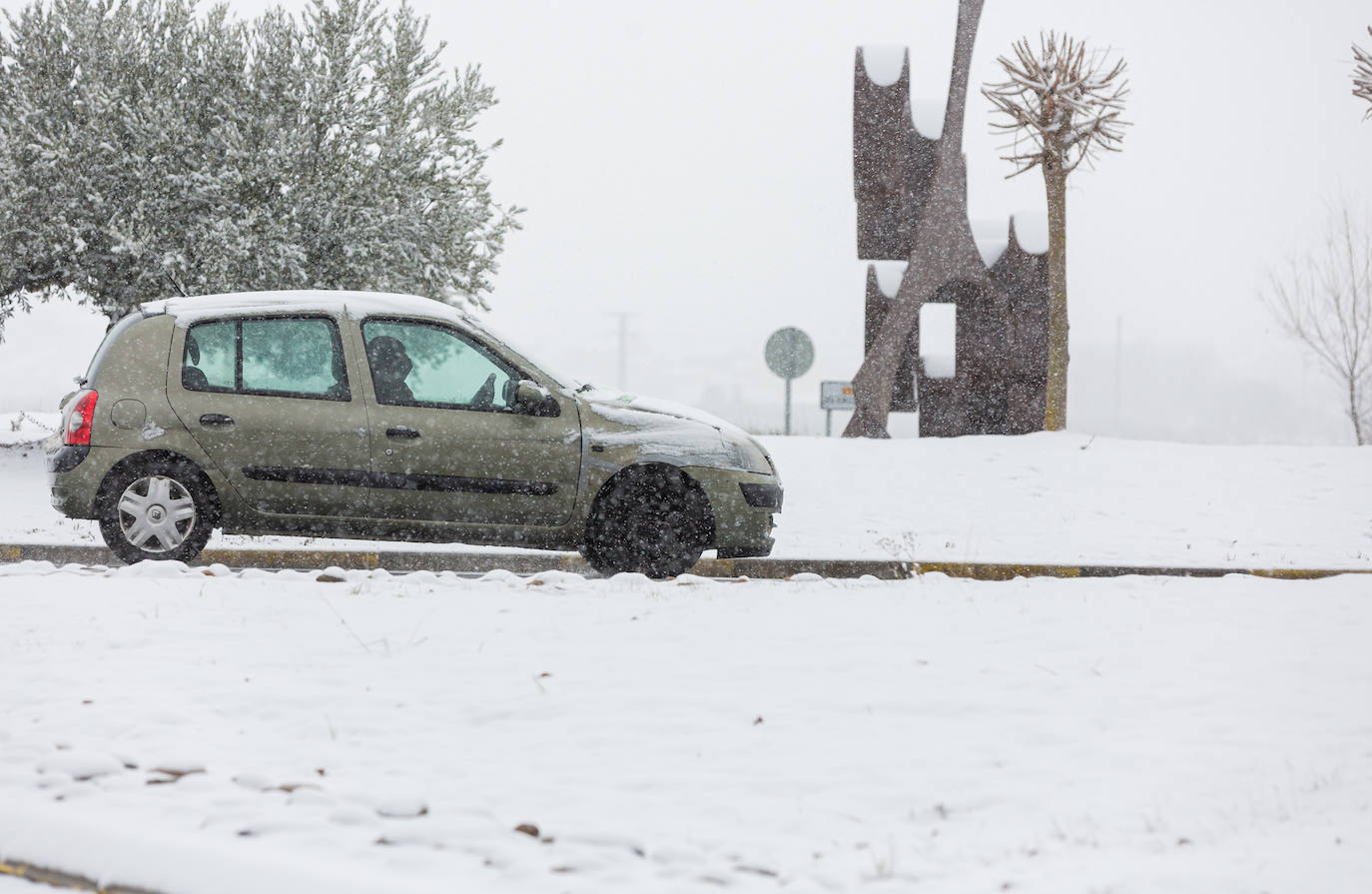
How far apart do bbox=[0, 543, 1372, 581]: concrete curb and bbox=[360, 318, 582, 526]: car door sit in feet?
2.68

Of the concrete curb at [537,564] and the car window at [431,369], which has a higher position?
the car window at [431,369]

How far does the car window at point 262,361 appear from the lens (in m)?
7.89

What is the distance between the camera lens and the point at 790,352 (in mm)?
24234

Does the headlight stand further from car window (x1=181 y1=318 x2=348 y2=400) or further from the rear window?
the rear window

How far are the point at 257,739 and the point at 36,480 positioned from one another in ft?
43.0

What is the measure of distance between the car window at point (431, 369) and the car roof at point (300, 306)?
9cm

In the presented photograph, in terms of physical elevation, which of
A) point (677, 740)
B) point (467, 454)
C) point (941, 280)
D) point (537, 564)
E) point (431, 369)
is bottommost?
point (677, 740)

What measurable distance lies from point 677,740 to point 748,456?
3993 mm

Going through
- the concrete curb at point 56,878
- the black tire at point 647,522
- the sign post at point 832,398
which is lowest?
the concrete curb at point 56,878

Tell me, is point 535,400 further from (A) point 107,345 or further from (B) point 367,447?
(A) point 107,345

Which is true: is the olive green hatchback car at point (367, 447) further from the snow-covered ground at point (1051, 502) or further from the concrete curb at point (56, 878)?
the concrete curb at point (56, 878)

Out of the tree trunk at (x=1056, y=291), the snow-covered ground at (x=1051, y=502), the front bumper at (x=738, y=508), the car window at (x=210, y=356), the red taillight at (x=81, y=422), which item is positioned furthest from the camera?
the tree trunk at (x=1056, y=291)

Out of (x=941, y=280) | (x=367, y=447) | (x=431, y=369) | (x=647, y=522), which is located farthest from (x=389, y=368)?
(x=941, y=280)

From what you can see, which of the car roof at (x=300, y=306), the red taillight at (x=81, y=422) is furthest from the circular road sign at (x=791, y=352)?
the red taillight at (x=81, y=422)
